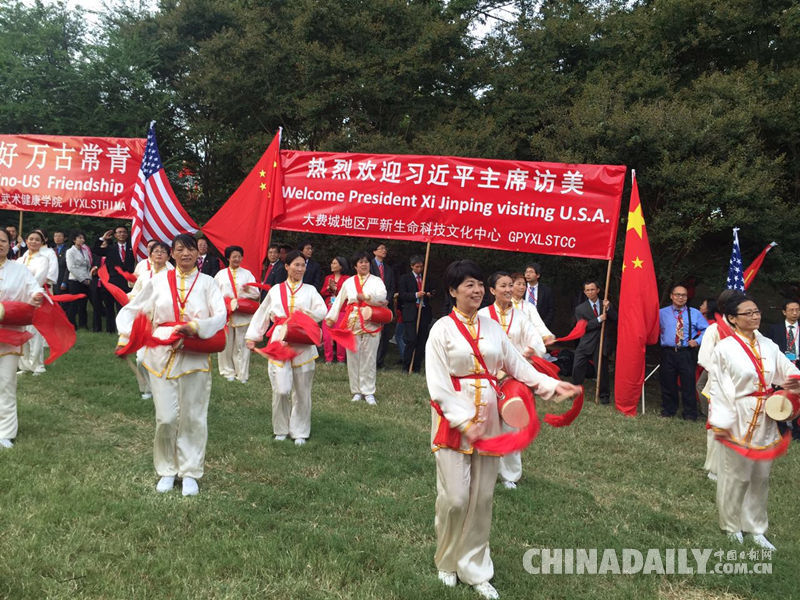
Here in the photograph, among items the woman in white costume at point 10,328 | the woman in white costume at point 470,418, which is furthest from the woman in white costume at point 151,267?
the woman in white costume at point 470,418

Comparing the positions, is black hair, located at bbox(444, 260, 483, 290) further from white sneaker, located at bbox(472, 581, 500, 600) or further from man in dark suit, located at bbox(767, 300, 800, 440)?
man in dark suit, located at bbox(767, 300, 800, 440)

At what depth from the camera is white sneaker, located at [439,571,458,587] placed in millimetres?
3936

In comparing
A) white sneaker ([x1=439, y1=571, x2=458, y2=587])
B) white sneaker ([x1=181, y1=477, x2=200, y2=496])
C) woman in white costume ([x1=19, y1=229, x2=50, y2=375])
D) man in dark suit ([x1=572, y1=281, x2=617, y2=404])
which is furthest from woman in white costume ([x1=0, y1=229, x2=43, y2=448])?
man in dark suit ([x1=572, y1=281, x2=617, y2=404])

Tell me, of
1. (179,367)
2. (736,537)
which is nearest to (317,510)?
(179,367)

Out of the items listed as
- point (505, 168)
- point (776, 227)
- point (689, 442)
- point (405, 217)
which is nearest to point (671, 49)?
point (776, 227)

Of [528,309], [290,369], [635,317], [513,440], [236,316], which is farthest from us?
[236,316]

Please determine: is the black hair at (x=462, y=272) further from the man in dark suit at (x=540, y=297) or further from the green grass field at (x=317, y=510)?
the man in dark suit at (x=540, y=297)

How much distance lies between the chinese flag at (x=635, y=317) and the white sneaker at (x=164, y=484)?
19.4 feet

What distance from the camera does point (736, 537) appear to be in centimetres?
496

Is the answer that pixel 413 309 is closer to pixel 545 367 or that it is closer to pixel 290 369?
pixel 290 369

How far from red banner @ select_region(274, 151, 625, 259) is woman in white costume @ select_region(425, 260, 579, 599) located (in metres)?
5.94

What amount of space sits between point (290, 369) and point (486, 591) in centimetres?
357

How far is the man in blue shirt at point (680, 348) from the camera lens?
934 centimetres

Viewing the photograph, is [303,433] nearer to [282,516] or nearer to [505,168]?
[282,516]
